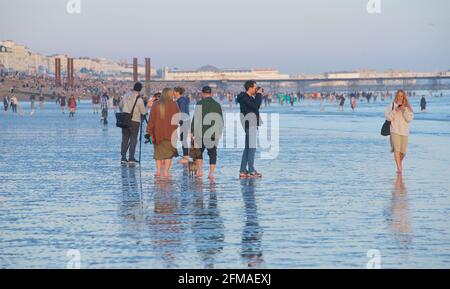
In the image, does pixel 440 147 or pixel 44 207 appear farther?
pixel 440 147

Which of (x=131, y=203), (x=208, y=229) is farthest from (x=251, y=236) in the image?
(x=131, y=203)

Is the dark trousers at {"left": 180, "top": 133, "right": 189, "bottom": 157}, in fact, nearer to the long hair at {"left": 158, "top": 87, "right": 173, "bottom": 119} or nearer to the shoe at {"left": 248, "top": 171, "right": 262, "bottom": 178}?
the long hair at {"left": 158, "top": 87, "right": 173, "bottom": 119}

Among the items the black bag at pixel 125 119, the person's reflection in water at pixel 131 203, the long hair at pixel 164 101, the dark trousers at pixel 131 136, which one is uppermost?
the long hair at pixel 164 101

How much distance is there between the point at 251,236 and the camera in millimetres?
10109

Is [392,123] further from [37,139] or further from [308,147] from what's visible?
[37,139]

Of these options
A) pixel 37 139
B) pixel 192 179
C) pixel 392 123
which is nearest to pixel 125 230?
pixel 192 179

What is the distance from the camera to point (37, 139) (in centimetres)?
3009

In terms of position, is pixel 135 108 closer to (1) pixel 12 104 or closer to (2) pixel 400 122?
(2) pixel 400 122

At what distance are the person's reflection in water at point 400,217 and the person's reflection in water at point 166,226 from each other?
82.1 inches

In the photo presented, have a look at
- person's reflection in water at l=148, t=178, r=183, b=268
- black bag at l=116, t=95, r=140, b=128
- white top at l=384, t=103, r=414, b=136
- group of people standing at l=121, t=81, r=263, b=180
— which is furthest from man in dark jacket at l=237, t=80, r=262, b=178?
black bag at l=116, t=95, r=140, b=128

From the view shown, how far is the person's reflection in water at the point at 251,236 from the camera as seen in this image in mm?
8742

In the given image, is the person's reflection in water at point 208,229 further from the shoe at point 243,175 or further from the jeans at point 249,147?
the shoe at point 243,175

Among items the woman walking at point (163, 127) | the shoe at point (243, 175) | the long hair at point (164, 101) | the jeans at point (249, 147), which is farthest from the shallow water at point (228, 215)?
the long hair at point (164, 101)
